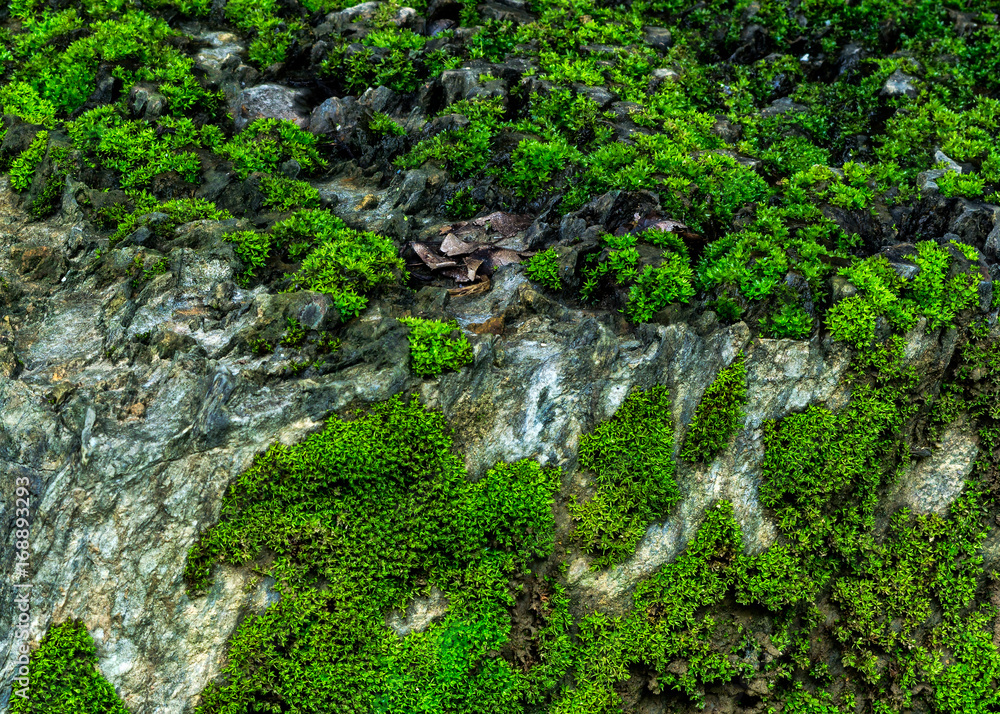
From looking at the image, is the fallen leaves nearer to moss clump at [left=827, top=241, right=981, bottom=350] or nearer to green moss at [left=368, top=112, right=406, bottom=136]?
green moss at [left=368, top=112, right=406, bottom=136]

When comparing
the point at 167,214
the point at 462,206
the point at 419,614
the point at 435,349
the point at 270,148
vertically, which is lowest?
the point at 419,614

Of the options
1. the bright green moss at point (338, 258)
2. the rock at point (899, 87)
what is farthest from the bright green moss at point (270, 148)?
the rock at point (899, 87)

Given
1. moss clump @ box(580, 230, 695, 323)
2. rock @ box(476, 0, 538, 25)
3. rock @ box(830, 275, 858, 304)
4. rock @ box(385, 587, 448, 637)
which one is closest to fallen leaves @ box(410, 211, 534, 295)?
moss clump @ box(580, 230, 695, 323)

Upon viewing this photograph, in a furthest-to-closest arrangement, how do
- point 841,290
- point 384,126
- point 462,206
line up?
point 384,126, point 462,206, point 841,290

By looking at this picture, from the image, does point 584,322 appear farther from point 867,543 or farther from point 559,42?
point 559,42

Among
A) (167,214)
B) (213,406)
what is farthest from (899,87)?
(213,406)

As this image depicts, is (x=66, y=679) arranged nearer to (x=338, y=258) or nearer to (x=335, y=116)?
(x=338, y=258)
